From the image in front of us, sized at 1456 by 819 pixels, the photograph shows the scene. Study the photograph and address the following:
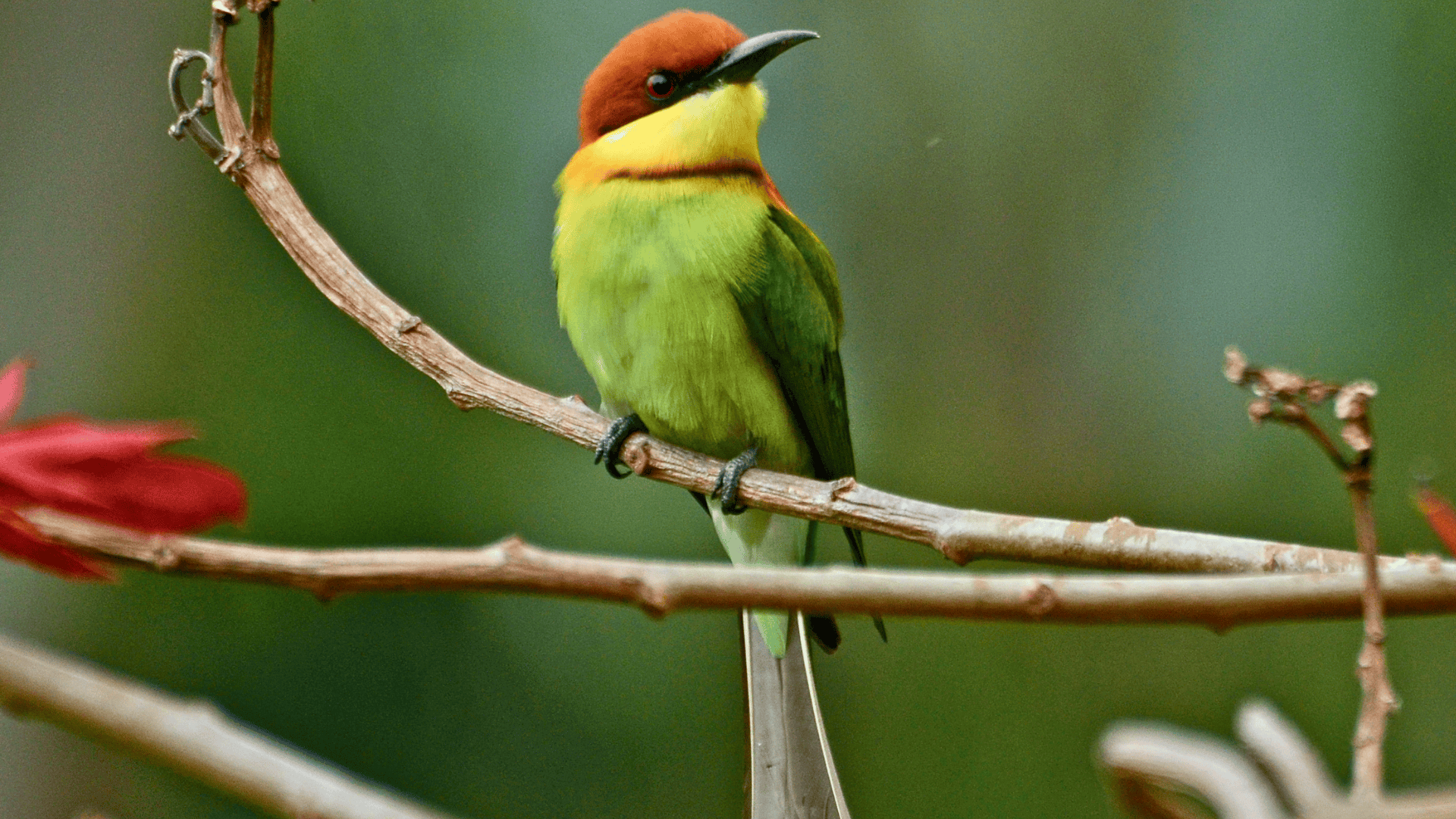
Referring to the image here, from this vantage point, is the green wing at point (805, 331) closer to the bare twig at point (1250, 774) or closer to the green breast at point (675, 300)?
the green breast at point (675, 300)

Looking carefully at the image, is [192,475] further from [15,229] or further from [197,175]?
[197,175]

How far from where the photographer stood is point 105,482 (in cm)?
36

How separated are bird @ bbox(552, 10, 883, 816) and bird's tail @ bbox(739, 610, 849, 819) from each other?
91 mm

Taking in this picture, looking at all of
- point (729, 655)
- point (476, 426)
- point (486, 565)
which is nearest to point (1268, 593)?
point (486, 565)

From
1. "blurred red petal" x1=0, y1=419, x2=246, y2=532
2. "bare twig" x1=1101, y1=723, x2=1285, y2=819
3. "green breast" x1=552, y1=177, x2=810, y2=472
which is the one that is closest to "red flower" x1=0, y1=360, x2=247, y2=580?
"blurred red petal" x1=0, y1=419, x2=246, y2=532

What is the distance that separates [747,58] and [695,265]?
21 cm

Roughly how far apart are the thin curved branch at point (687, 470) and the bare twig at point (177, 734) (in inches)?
18.6

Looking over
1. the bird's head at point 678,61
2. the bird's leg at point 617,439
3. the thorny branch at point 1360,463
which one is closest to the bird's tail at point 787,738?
the bird's leg at point 617,439

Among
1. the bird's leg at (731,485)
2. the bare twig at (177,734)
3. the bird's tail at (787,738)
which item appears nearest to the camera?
the bare twig at (177,734)

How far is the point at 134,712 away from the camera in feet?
0.77

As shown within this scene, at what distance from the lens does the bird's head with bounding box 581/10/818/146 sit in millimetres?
1246

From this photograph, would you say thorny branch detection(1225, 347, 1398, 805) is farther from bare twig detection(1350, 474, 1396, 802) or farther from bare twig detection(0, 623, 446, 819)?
bare twig detection(0, 623, 446, 819)

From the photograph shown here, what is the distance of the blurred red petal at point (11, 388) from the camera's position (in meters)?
0.38

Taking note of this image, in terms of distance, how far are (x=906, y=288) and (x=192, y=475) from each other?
6.25ft
